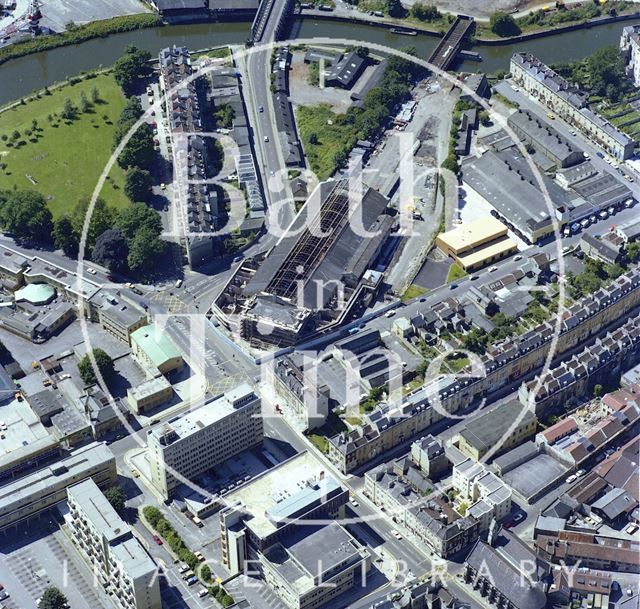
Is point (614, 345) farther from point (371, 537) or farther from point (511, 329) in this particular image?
point (371, 537)

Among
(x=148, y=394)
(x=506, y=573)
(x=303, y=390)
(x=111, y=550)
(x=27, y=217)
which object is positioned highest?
(x=27, y=217)

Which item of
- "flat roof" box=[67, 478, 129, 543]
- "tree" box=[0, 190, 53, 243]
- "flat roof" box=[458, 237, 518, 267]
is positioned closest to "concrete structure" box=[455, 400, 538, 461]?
"flat roof" box=[458, 237, 518, 267]

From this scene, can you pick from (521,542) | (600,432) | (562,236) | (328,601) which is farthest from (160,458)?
(562,236)

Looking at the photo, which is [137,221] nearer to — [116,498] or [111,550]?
[116,498]

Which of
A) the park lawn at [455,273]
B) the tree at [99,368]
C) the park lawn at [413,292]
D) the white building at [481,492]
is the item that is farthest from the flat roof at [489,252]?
the tree at [99,368]

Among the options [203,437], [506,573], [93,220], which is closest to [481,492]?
[506,573]
